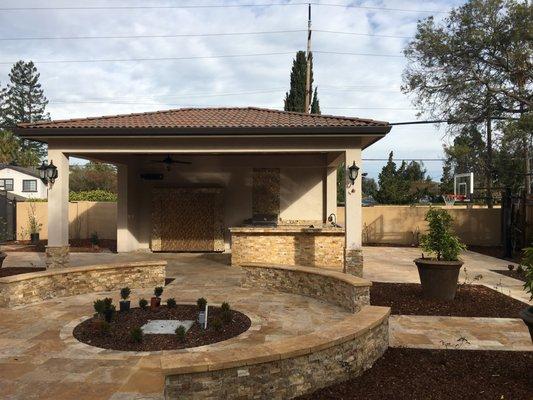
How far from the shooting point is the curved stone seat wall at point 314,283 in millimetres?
6914

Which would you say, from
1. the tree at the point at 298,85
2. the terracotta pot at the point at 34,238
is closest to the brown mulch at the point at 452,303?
the terracotta pot at the point at 34,238

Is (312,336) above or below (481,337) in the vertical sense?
above

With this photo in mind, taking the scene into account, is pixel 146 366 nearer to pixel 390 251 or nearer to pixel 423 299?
pixel 423 299

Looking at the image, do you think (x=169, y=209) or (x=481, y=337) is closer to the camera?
(x=481, y=337)

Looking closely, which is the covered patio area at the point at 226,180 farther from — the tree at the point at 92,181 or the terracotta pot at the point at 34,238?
the tree at the point at 92,181

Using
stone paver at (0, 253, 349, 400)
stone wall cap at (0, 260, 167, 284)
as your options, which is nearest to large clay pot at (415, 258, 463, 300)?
stone paver at (0, 253, 349, 400)

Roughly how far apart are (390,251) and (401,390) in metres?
12.7

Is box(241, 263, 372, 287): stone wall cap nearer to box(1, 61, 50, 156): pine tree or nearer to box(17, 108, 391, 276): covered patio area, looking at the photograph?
box(17, 108, 391, 276): covered patio area

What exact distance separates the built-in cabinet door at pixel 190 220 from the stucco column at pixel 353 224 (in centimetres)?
570

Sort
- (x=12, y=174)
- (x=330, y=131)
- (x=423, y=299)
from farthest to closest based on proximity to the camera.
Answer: (x=12, y=174)
(x=330, y=131)
(x=423, y=299)

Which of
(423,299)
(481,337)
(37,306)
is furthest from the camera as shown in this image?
(423,299)

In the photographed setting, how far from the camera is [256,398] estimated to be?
363cm

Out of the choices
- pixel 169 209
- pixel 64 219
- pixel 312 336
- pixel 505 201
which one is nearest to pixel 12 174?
pixel 169 209

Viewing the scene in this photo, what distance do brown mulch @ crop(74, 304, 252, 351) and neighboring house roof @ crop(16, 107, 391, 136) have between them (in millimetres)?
4594
